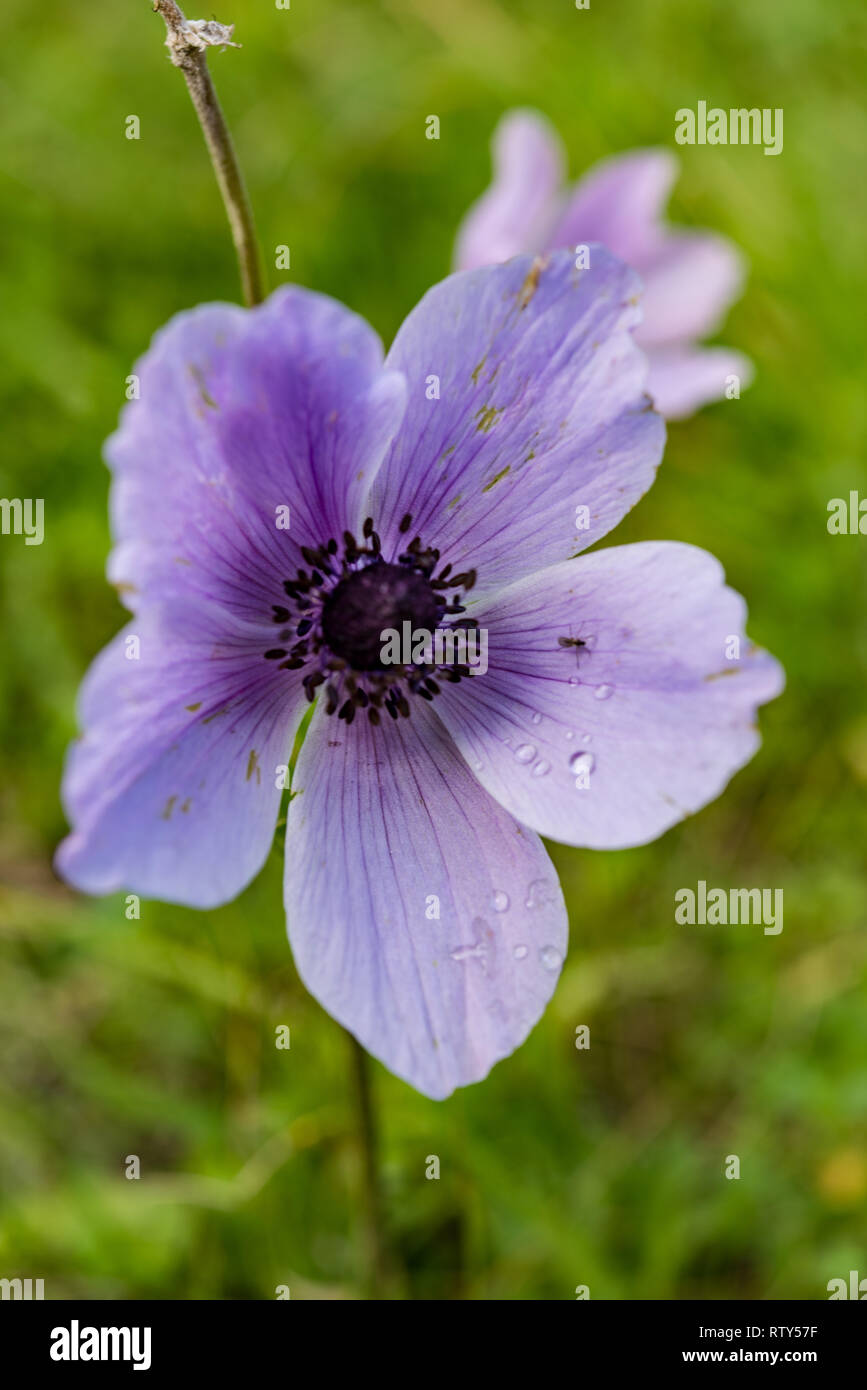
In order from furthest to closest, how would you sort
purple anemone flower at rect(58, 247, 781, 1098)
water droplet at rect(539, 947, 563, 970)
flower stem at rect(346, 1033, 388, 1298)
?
flower stem at rect(346, 1033, 388, 1298) < water droplet at rect(539, 947, 563, 970) < purple anemone flower at rect(58, 247, 781, 1098)

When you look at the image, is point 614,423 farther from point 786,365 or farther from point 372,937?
point 786,365

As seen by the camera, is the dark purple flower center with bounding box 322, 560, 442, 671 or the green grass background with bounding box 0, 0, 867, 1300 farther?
the green grass background with bounding box 0, 0, 867, 1300

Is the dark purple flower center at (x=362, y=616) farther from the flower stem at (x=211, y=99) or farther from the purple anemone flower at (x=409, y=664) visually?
the flower stem at (x=211, y=99)

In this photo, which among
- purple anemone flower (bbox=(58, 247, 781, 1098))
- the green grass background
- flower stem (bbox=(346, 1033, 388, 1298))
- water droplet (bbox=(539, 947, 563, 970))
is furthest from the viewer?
the green grass background

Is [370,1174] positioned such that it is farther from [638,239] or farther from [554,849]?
[638,239]

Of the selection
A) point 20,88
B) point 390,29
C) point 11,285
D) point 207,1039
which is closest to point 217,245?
point 11,285

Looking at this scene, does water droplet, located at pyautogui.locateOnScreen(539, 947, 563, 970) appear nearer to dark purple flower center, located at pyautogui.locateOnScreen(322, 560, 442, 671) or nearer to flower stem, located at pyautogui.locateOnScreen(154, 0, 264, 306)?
dark purple flower center, located at pyautogui.locateOnScreen(322, 560, 442, 671)

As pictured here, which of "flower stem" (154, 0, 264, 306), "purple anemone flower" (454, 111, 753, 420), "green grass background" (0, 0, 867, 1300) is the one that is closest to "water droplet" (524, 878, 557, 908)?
"green grass background" (0, 0, 867, 1300)
